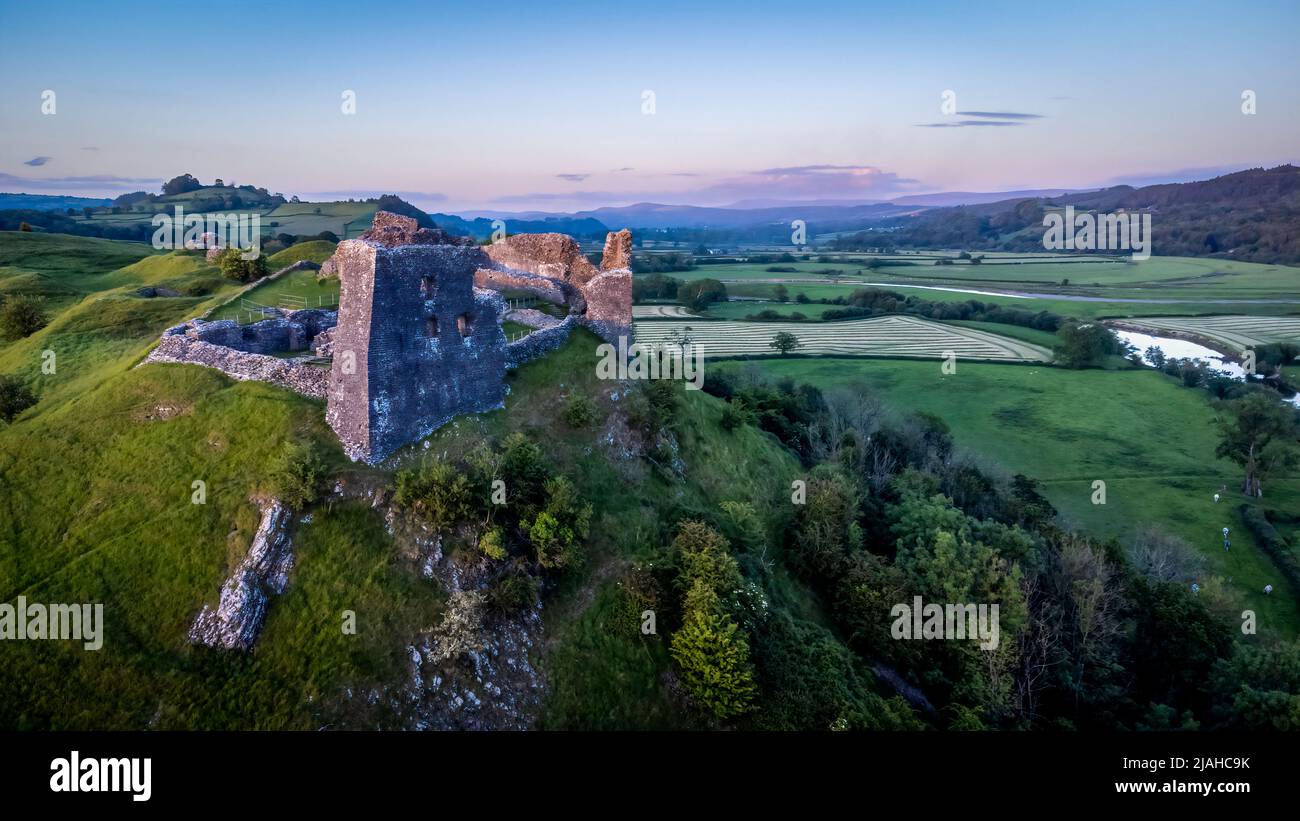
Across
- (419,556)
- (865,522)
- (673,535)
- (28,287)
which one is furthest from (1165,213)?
(28,287)

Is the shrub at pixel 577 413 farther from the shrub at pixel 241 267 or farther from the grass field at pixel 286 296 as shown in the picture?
the shrub at pixel 241 267

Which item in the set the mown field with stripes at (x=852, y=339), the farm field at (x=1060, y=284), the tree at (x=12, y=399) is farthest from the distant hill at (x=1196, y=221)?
the tree at (x=12, y=399)

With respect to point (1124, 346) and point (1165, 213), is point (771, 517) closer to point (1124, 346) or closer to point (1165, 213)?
point (1124, 346)

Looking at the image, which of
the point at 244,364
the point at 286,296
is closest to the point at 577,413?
the point at 244,364

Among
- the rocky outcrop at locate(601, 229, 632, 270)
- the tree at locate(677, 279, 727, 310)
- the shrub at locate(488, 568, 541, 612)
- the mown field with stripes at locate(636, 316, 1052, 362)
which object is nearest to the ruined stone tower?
the shrub at locate(488, 568, 541, 612)

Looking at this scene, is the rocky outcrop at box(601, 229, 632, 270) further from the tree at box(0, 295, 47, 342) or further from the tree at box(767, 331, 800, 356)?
the tree at box(767, 331, 800, 356)
